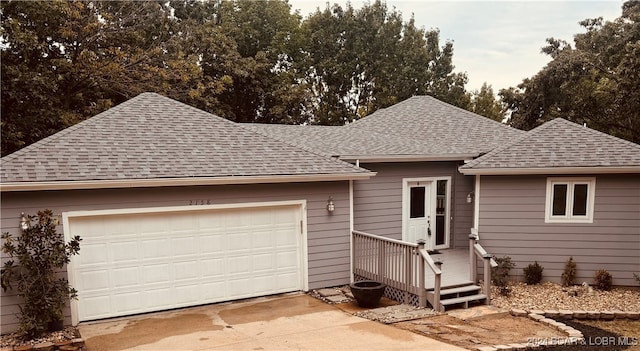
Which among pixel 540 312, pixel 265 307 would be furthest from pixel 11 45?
pixel 540 312

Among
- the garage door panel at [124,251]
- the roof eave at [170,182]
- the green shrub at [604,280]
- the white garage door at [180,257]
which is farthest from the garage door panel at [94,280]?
the green shrub at [604,280]

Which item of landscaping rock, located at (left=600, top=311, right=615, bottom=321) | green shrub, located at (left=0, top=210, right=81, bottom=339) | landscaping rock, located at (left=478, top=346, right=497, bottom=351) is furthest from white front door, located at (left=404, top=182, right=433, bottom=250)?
green shrub, located at (left=0, top=210, right=81, bottom=339)

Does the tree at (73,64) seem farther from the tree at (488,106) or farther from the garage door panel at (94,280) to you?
the tree at (488,106)

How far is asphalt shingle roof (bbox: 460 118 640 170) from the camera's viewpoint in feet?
30.6

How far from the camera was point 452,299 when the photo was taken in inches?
320

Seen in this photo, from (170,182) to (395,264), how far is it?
179 inches

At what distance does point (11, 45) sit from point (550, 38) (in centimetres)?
2308

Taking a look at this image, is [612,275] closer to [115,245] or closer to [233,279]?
[233,279]

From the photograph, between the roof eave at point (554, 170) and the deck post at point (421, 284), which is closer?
the deck post at point (421, 284)

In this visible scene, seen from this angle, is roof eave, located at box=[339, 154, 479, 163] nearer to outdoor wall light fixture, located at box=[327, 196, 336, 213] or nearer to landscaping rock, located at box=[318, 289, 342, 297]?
outdoor wall light fixture, located at box=[327, 196, 336, 213]

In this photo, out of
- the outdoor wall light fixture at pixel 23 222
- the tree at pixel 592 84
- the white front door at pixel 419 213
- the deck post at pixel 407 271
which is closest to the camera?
the outdoor wall light fixture at pixel 23 222

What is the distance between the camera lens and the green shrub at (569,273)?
9.52 metres

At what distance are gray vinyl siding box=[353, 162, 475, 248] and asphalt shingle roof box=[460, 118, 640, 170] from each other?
160cm

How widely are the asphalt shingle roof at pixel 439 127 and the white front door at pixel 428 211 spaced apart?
3.26ft
